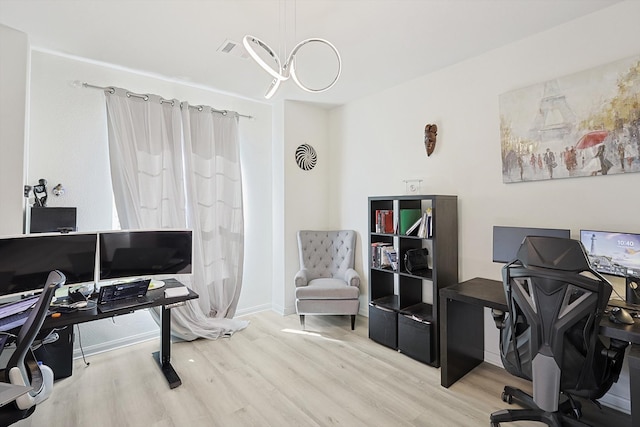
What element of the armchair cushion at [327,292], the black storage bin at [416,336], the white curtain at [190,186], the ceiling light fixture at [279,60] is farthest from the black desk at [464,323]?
the white curtain at [190,186]

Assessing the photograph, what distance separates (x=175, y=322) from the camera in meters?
3.01

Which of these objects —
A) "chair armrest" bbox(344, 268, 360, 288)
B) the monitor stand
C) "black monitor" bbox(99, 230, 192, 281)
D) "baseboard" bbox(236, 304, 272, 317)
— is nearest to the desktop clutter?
"black monitor" bbox(99, 230, 192, 281)

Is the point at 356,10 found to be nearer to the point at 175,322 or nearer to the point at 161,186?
the point at 161,186

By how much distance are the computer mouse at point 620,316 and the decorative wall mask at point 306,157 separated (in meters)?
3.21

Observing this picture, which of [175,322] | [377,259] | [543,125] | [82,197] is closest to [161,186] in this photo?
[82,197]

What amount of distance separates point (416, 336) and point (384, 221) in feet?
3.67

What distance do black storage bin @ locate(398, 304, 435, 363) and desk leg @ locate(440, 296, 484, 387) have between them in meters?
0.23

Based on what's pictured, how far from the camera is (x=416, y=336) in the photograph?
8.81ft

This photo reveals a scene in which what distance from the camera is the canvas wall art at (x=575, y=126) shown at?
6.46 ft

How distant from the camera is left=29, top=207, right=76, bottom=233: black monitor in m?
2.41

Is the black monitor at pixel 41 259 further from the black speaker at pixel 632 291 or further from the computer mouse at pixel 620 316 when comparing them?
the black speaker at pixel 632 291

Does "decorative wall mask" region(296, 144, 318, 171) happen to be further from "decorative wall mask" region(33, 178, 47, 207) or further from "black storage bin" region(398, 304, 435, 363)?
"decorative wall mask" region(33, 178, 47, 207)

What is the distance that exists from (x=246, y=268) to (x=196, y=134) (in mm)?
1727

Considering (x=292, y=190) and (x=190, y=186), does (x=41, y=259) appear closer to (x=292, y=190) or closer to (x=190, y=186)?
(x=190, y=186)
